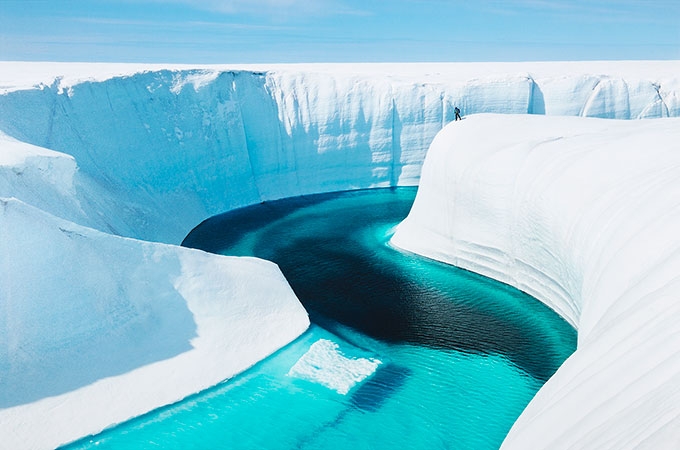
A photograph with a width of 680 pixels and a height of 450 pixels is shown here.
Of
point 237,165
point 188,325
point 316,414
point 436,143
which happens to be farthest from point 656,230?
point 237,165

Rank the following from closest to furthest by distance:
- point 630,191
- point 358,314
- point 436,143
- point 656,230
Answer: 1. point 656,230
2. point 630,191
3. point 358,314
4. point 436,143

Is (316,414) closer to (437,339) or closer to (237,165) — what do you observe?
(437,339)

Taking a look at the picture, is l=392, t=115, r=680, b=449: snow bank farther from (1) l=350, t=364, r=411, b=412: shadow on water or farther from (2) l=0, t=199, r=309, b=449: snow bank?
(2) l=0, t=199, r=309, b=449: snow bank

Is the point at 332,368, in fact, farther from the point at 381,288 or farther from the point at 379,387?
the point at 381,288

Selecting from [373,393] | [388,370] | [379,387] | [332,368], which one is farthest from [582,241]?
[332,368]

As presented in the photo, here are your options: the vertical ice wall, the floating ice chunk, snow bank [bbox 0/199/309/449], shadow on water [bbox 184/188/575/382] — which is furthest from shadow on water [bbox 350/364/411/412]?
the vertical ice wall

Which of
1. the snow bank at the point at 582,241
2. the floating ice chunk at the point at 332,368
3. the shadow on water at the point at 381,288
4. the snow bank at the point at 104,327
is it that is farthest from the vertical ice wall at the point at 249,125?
the snow bank at the point at 582,241
